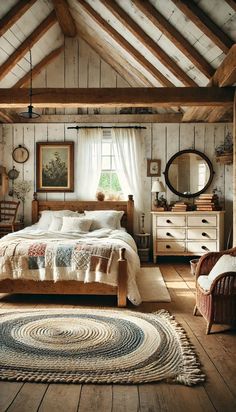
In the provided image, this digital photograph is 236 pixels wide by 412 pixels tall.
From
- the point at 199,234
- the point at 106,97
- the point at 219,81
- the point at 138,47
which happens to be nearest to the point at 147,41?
the point at 138,47

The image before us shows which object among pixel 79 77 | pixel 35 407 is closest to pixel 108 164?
pixel 79 77

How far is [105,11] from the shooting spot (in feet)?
17.8

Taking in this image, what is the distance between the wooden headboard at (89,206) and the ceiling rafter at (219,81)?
1945 millimetres

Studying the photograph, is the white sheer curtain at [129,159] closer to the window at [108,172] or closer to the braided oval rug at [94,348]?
the window at [108,172]

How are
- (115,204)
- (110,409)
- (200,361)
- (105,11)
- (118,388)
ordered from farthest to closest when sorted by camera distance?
(115,204), (105,11), (200,361), (118,388), (110,409)

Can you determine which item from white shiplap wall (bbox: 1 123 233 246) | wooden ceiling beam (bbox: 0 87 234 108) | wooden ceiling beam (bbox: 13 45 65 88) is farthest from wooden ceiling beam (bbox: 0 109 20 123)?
wooden ceiling beam (bbox: 0 87 234 108)

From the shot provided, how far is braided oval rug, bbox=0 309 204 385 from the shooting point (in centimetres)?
269

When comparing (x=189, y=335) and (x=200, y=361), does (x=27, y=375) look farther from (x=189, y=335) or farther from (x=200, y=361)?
(x=189, y=335)

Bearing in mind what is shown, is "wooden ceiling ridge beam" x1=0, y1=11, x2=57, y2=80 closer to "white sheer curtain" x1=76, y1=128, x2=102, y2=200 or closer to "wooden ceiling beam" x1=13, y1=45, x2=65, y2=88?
"wooden ceiling beam" x1=13, y1=45, x2=65, y2=88

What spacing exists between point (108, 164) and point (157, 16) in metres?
3.51

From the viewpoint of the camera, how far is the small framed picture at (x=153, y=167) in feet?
25.2

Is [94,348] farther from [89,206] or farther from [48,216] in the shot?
[89,206]

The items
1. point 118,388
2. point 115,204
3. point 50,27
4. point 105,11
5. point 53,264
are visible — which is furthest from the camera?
point 115,204

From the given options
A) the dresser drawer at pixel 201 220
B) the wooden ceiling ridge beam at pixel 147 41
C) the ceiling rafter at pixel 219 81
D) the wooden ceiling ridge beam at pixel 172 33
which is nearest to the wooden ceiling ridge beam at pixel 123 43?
the wooden ceiling ridge beam at pixel 147 41
